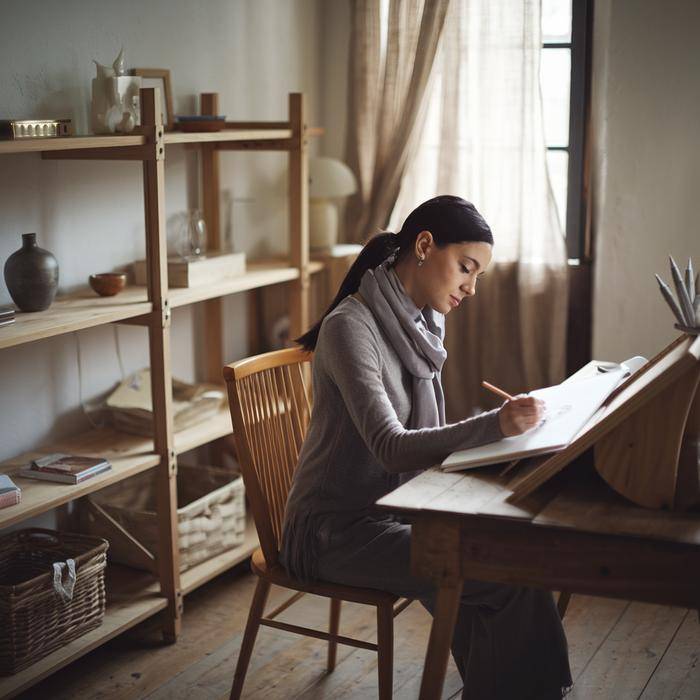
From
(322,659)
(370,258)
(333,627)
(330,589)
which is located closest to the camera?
(330,589)

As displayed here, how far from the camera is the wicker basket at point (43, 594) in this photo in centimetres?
234

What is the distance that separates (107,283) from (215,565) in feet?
2.95

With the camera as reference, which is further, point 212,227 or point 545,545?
point 212,227

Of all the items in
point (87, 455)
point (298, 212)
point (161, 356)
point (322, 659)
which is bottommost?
point (322, 659)

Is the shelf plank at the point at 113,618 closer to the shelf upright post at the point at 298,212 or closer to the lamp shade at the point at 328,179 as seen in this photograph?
the shelf upright post at the point at 298,212

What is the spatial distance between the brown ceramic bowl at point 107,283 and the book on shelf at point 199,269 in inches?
7.1

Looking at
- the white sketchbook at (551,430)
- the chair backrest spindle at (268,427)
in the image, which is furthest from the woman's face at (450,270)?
the chair backrest spindle at (268,427)

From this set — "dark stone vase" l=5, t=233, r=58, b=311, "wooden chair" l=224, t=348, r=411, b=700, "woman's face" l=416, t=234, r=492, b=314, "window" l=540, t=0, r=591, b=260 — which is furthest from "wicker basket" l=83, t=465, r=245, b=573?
"window" l=540, t=0, r=591, b=260

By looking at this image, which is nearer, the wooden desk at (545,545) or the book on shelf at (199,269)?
the wooden desk at (545,545)

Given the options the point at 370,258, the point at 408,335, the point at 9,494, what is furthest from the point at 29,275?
the point at 408,335

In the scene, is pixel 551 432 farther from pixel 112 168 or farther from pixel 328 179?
pixel 328 179

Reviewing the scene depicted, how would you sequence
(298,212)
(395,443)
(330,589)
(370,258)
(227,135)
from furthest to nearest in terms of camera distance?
1. (298,212)
2. (227,135)
3. (370,258)
4. (330,589)
5. (395,443)

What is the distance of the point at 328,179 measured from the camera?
3492mm

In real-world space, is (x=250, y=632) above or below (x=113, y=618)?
above
